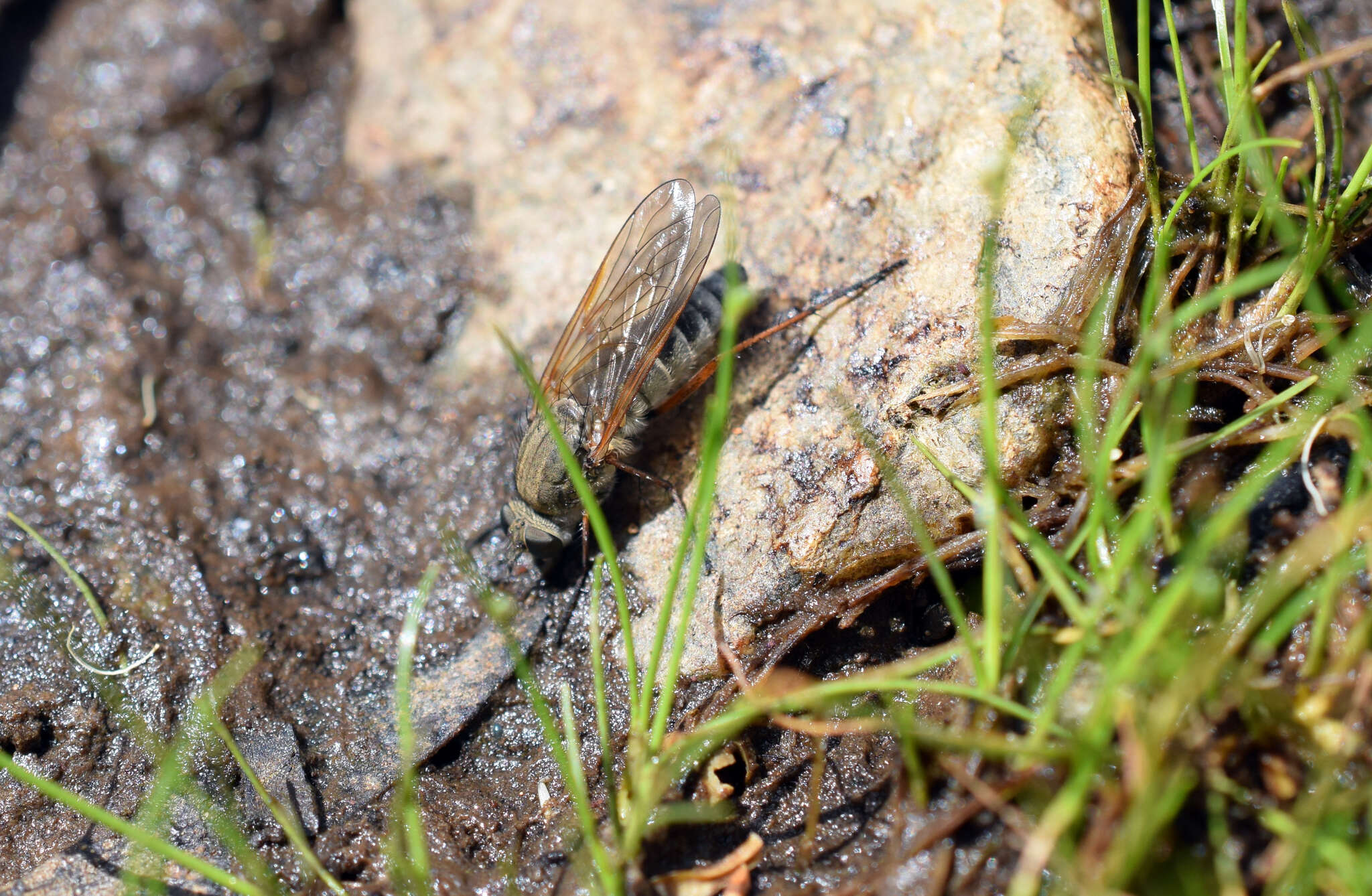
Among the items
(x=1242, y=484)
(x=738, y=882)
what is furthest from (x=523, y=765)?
(x=1242, y=484)

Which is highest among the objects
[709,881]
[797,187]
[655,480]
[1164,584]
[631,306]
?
[797,187]

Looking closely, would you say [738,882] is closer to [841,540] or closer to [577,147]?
[841,540]

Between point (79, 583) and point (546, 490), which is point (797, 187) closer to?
point (546, 490)

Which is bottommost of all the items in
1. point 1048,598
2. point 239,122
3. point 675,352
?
point 1048,598

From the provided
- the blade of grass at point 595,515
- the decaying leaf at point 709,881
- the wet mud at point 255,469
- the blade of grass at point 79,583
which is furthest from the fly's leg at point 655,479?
the blade of grass at point 79,583

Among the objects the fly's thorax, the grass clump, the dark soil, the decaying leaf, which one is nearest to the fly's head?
the fly's thorax

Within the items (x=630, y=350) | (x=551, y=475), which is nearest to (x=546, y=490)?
(x=551, y=475)

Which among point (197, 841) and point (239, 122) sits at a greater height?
point (239, 122)
